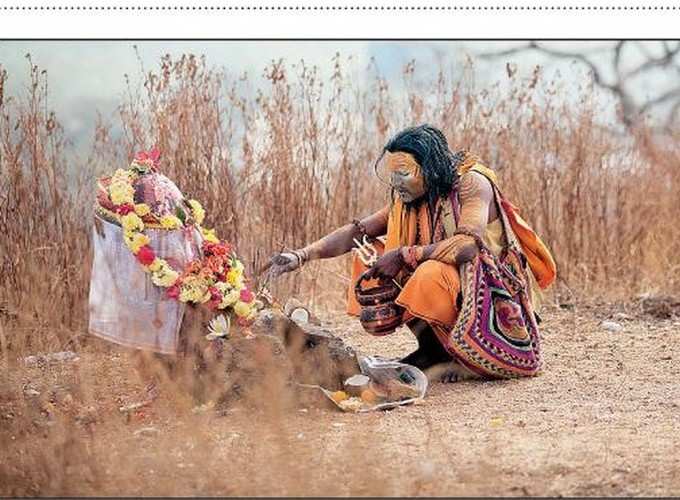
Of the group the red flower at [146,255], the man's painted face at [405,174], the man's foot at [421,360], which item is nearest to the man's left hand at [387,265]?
the man's painted face at [405,174]

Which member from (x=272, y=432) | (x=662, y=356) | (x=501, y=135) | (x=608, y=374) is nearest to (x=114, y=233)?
(x=272, y=432)

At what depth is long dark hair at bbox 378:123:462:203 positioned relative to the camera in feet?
17.6

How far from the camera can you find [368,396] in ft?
16.5

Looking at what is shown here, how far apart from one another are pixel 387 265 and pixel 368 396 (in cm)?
61

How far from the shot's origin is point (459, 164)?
5523 mm

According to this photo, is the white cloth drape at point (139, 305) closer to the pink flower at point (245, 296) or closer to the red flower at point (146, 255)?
the red flower at point (146, 255)

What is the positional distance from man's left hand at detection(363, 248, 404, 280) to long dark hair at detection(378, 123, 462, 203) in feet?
0.97

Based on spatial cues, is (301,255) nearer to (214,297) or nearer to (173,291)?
(214,297)

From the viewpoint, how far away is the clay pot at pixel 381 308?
17.9 ft

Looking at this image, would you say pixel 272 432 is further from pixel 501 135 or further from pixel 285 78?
pixel 501 135

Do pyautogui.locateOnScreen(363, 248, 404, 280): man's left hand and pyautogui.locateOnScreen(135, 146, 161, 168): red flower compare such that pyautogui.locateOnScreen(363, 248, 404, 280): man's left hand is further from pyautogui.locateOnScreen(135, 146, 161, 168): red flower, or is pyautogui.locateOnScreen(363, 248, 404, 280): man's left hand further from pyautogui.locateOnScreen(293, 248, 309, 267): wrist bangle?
pyautogui.locateOnScreen(135, 146, 161, 168): red flower

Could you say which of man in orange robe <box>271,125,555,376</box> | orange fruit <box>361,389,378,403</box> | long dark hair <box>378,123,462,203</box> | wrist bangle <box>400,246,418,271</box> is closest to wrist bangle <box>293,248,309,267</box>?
man in orange robe <box>271,125,555,376</box>

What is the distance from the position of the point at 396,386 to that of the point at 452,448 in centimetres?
84

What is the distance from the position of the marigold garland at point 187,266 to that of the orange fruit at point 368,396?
0.54 meters
